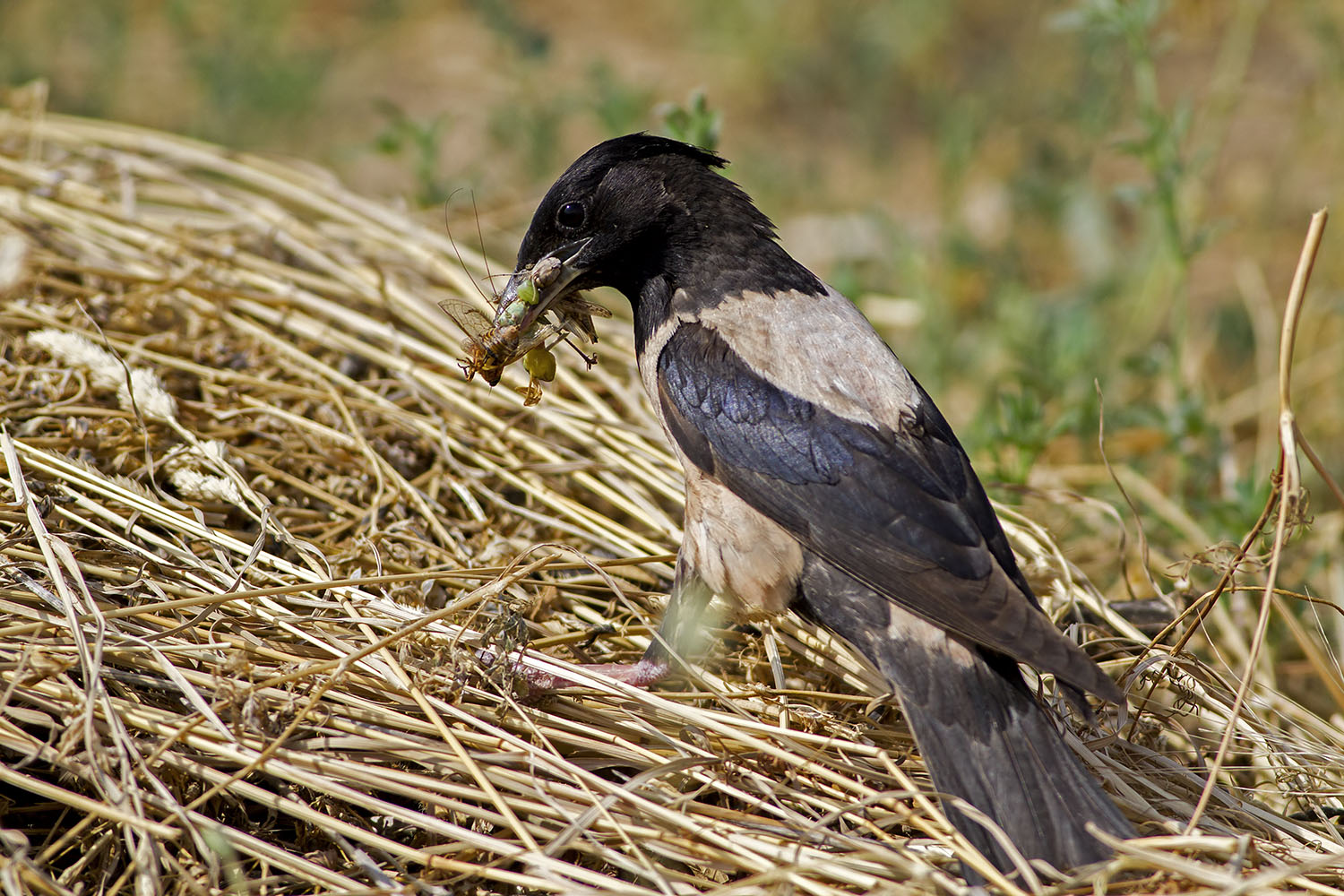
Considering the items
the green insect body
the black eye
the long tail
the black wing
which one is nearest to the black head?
the black eye

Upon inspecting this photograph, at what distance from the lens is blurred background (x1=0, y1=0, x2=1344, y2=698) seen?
4.36 m

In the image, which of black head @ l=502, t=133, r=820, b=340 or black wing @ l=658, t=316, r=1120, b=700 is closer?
black wing @ l=658, t=316, r=1120, b=700

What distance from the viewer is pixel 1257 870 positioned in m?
A: 2.45

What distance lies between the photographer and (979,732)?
8.63 feet

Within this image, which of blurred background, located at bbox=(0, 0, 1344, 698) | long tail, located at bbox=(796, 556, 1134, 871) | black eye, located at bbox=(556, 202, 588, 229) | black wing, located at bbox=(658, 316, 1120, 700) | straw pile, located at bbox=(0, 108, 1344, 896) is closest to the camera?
straw pile, located at bbox=(0, 108, 1344, 896)

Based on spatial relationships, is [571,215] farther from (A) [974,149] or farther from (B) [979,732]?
(A) [974,149]

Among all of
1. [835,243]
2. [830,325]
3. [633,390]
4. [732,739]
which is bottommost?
[732,739]

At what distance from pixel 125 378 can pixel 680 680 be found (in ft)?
6.25

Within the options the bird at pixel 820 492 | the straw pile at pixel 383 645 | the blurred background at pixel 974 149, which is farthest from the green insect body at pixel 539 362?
the blurred background at pixel 974 149

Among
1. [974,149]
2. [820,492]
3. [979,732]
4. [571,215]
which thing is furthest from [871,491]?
[974,149]

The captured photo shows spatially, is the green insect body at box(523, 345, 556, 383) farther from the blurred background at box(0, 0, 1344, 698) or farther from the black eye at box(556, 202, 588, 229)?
the blurred background at box(0, 0, 1344, 698)

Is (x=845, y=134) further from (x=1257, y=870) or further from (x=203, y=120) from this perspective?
(x=1257, y=870)

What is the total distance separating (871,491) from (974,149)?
12.3 feet

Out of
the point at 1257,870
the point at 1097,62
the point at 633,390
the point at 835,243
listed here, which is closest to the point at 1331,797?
the point at 1257,870
